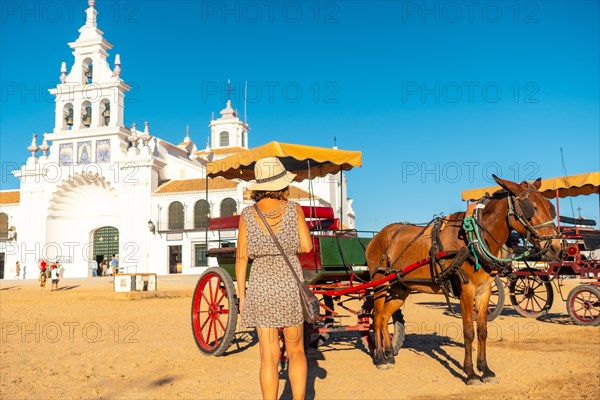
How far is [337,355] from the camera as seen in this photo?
23.7 ft

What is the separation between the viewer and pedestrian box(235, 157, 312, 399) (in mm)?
3449

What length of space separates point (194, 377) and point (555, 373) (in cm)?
410

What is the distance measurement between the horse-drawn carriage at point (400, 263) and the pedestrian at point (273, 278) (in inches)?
105

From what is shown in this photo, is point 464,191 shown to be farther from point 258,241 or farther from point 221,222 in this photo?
point 258,241

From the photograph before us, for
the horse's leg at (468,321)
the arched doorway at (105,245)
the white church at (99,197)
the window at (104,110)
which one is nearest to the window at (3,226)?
the white church at (99,197)

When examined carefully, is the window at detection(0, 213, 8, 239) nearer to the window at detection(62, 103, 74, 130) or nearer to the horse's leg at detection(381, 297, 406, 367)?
the window at detection(62, 103, 74, 130)

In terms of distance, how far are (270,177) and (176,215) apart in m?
35.2

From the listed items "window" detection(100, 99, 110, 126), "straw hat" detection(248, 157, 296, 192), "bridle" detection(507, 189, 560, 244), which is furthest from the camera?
"window" detection(100, 99, 110, 126)

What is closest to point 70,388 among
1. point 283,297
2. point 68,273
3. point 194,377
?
point 194,377

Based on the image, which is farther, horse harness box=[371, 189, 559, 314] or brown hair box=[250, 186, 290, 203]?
horse harness box=[371, 189, 559, 314]

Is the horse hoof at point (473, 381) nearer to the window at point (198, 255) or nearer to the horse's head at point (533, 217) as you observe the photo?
the horse's head at point (533, 217)

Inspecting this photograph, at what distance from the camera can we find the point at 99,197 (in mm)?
40188

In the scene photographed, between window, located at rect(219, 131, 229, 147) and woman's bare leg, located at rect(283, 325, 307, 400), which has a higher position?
window, located at rect(219, 131, 229, 147)
